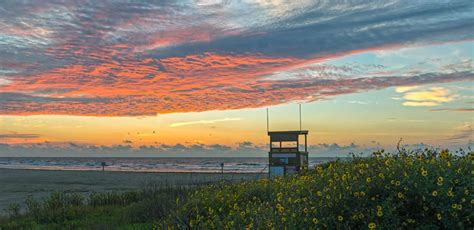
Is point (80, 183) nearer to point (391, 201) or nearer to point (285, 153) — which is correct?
point (285, 153)

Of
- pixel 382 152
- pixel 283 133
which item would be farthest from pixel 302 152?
pixel 382 152

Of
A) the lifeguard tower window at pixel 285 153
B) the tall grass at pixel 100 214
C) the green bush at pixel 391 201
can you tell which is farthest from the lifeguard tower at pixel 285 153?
the green bush at pixel 391 201

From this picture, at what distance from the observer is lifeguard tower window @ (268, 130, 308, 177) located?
869 inches

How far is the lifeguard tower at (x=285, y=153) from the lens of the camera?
22.1 metres

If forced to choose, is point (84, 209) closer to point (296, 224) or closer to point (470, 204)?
point (296, 224)

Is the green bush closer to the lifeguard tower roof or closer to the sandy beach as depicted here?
the sandy beach

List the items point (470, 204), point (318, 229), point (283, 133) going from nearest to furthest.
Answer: point (470, 204), point (318, 229), point (283, 133)

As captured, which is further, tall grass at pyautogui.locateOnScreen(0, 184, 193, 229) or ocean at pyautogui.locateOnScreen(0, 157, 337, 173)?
ocean at pyautogui.locateOnScreen(0, 157, 337, 173)

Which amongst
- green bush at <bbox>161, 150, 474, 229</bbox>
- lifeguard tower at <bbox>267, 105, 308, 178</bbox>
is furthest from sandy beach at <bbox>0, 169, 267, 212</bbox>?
green bush at <bbox>161, 150, 474, 229</bbox>

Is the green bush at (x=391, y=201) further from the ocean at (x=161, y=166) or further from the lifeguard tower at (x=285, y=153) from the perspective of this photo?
the ocean at (x=161, y=166)

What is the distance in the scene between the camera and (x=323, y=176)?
26.9 ft

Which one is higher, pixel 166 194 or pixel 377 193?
pixel 377 193

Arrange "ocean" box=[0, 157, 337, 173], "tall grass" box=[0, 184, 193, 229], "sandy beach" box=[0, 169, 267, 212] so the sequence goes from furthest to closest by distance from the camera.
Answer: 1. "ocean" box=[0, 157, 337, 173]
2. "sandy beach" box=[0, 169, 267, 212]
3. "tall grass" box=[0, 184, 193, 229]

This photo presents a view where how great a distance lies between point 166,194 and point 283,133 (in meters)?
9.53
